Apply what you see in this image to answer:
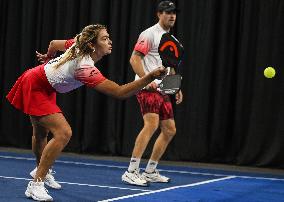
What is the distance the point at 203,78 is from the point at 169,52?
4587 mm

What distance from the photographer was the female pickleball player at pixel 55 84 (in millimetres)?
4695

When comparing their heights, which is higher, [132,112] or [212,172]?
[132,112]

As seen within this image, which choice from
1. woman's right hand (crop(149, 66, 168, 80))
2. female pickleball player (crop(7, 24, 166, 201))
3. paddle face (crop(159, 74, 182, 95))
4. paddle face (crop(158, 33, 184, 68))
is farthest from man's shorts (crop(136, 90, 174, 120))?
woman's right hand (crop(149, 66, 168, 80))

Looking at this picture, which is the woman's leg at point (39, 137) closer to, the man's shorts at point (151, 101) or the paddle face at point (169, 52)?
the man's shorts at point (151, 101)

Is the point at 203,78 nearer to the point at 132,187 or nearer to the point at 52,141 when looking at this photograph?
the point at 132,187

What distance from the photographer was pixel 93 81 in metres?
4.54

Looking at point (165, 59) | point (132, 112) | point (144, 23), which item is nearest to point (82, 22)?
point (144, 23)

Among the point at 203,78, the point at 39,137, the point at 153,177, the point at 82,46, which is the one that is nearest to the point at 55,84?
the point at 82,46

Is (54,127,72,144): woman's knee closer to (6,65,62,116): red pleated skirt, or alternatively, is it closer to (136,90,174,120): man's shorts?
(6,65,62,116): red pleated skirt

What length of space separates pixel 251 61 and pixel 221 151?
134 cm

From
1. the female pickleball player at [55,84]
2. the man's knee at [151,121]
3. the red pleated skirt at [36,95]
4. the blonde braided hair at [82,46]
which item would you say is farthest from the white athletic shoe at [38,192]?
the man's knee at [151,121]

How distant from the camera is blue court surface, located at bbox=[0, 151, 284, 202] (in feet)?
17.1

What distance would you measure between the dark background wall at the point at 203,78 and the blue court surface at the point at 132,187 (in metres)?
0.88

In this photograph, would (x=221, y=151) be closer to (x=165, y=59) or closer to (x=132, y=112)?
(x=132, y=112)
